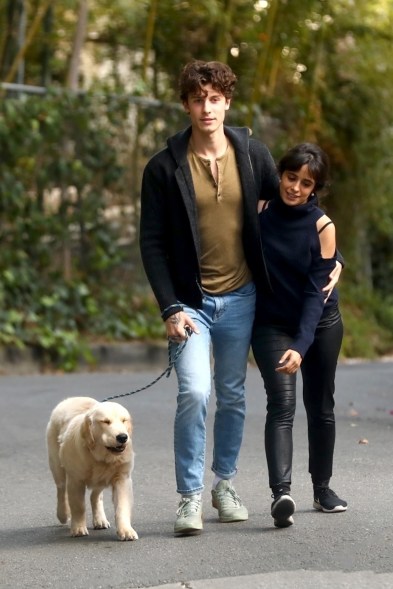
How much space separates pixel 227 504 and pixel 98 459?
2.39ft

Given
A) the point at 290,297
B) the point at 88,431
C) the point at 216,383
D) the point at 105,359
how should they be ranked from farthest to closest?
the point at 105,359
the point at 216,383
the point at 290,297
the point at 88,431

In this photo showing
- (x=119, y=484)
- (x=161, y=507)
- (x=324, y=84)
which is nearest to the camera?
(x=119, y=484)

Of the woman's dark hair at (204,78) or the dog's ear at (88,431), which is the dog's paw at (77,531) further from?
the woman's dark hair at (204,78)

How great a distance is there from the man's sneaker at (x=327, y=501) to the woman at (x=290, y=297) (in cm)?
42

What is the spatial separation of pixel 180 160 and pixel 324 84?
47.4 ft

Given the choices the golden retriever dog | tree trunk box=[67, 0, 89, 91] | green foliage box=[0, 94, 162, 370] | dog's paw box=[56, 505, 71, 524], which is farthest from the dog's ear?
tree trunk box=[67, 0, 89, 91]

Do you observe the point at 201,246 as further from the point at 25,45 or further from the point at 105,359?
the point at 25,45

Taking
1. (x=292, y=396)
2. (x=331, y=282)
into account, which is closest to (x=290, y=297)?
(x=331, y=282)

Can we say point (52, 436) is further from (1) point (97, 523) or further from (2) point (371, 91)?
(2) point (371, 91)

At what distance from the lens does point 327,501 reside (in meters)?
6.66

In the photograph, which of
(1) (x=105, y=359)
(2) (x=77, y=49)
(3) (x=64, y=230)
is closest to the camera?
(1) (x=105, y=359)

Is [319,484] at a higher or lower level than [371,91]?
lower

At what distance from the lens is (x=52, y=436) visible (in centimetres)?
667

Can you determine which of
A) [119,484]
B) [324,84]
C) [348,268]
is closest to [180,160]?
[119,484]
